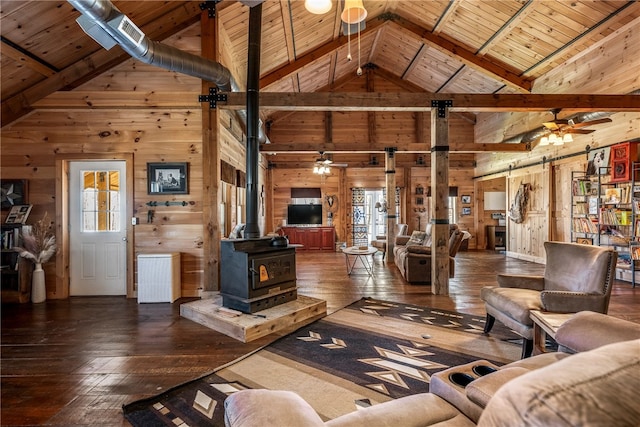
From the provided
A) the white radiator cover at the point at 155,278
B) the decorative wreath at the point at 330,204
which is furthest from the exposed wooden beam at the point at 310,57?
the decorative wreath at the point at 330,204

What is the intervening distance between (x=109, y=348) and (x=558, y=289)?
409cm

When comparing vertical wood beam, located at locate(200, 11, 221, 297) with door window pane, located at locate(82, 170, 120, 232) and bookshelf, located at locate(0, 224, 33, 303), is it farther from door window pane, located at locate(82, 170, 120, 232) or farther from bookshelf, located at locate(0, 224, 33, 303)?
bookshelf, located at locate(0, 224, 33, 303)

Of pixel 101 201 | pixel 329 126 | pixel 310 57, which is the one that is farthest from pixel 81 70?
pixel 329 126

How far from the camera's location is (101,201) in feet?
15.1

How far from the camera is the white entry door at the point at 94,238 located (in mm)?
4531

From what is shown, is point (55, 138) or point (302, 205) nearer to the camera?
point (55, 138)

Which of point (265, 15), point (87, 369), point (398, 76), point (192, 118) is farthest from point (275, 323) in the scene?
point (398, 76)

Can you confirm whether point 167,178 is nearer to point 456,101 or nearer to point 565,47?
point 456,101

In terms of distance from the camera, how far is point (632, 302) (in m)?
4.09

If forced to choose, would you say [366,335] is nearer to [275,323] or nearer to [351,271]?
[275,323]

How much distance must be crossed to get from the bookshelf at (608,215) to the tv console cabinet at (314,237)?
601 cm

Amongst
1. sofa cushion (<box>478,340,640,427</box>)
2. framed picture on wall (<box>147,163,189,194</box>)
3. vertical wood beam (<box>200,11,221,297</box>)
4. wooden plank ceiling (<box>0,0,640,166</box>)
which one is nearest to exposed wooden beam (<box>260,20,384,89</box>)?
wooden plank ceiling (<box>0,0,640,166</box>)

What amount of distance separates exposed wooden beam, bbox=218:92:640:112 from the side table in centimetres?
324

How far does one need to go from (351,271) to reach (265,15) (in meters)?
4.67
